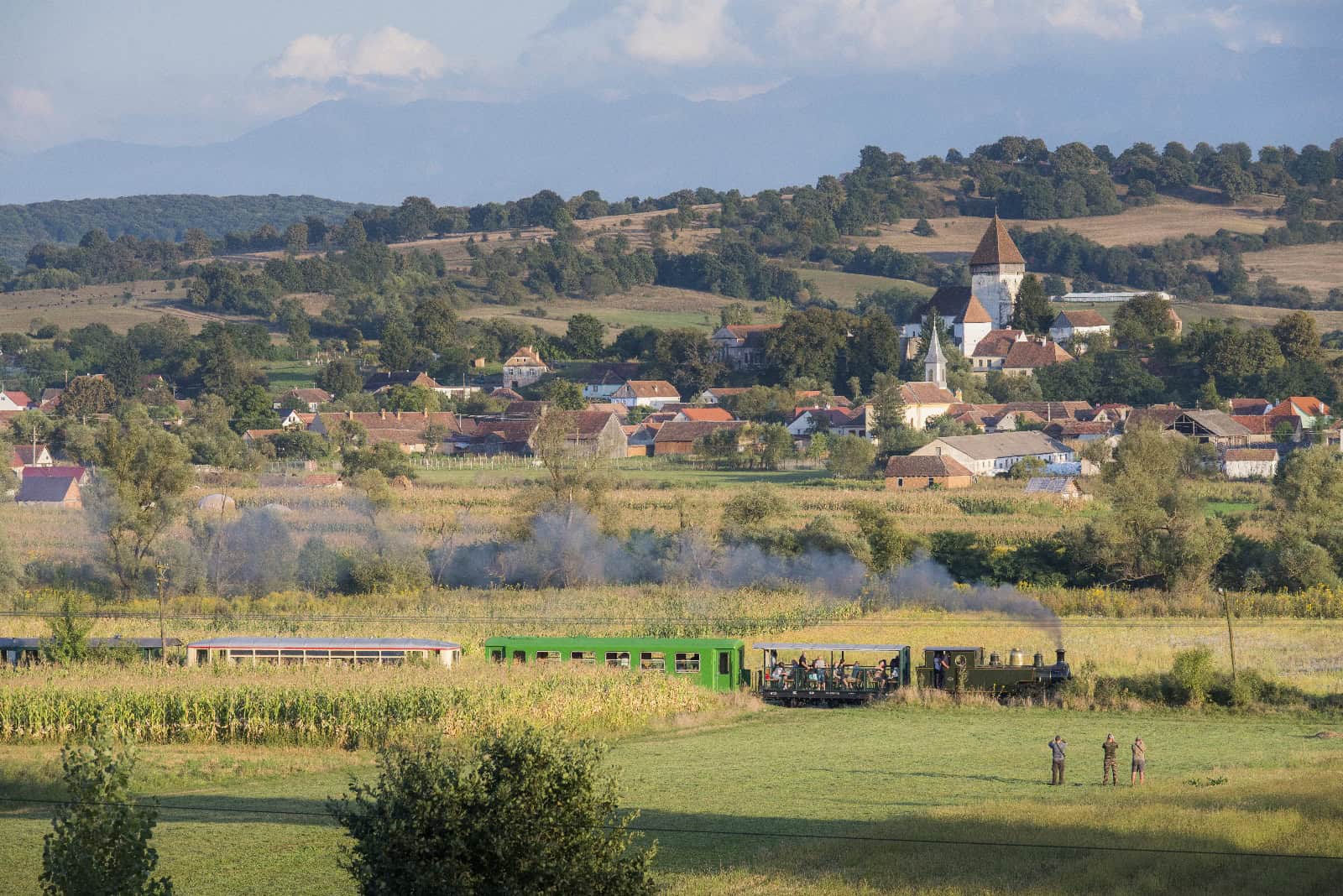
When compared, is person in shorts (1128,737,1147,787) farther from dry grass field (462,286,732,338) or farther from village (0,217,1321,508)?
dry grass field (462,286,732,338)

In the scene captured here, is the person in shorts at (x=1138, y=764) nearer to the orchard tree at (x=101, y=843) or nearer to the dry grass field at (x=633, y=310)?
the orchard tree at (x=101, y=843)

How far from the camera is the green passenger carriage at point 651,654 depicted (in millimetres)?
32812

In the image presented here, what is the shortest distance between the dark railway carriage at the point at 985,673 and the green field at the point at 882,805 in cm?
126

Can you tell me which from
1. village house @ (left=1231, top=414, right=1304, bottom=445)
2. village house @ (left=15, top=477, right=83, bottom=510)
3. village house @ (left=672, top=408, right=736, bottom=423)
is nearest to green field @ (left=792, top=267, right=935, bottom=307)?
village house @ (left=672, top=408, right=736, bottom=423)

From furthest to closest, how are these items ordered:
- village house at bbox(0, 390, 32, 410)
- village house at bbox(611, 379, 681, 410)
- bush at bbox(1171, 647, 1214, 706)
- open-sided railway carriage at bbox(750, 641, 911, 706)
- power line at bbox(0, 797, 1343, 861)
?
village house at bbox(0, 390, 32, 410)
village house at bbox(611, 379, 681, 410)
open-sided railway carriage at bbox(750, 641, 911, 706)
bush at bbox(1171, 647, 1214, 706)
power line at bbox(0, 797, 1343, 861)

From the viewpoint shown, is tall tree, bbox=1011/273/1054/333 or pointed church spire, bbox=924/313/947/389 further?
tall tree, bbox=1011/273/1054/333

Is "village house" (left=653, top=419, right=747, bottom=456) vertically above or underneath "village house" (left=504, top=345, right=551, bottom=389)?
underneath

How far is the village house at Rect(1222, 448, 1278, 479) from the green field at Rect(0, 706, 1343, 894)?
47932mm

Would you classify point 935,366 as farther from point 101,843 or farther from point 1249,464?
point 101,843

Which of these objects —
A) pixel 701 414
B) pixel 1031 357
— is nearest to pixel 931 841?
pixel 701 414

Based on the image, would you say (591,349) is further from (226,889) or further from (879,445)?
(226,889)

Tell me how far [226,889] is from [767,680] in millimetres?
15813

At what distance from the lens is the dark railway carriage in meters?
32.0

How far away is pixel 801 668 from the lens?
32938mm
